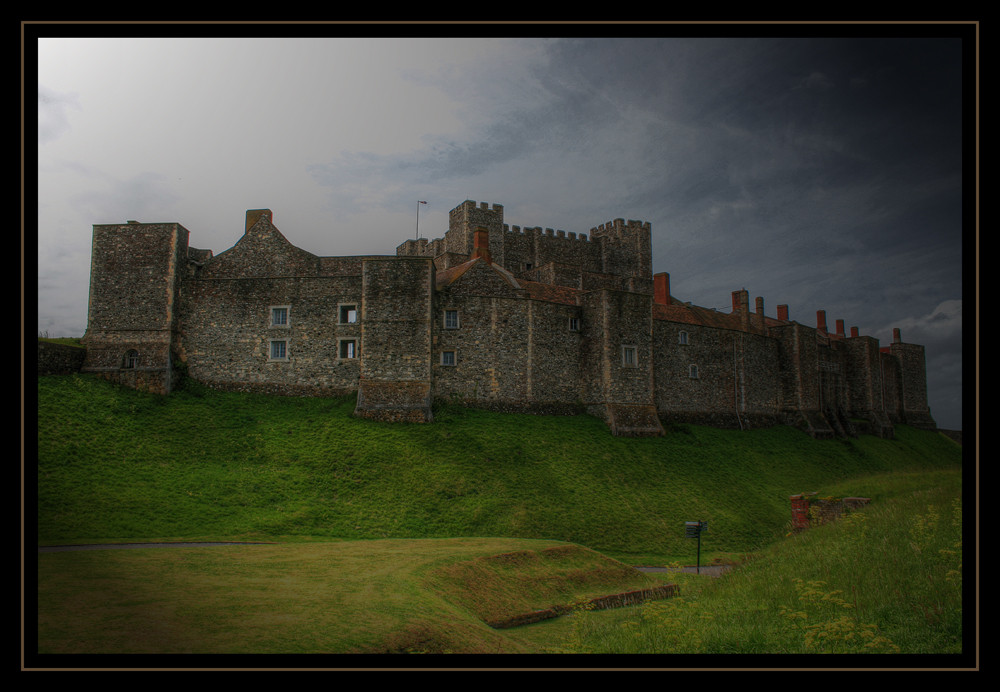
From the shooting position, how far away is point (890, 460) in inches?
1839

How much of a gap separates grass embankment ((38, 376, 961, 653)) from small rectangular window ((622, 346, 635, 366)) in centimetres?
503

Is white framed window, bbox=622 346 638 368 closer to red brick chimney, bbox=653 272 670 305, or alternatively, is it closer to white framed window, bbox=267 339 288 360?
red brick chimney, bbox=653 272 670 305

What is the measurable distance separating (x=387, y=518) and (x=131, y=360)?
58.1ft

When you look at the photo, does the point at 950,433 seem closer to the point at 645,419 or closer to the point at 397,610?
the point at 645,419

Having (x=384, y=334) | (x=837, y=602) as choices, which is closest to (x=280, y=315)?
(x=384, y=334)

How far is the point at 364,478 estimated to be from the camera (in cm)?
2608

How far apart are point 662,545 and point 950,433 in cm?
5487

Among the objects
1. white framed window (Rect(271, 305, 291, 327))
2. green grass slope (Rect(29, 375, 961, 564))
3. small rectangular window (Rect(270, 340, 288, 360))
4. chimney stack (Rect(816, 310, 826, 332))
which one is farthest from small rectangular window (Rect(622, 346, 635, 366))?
chimney stack (Rect(816, 310, 826, 332))

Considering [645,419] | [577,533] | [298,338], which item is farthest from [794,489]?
[298,338]

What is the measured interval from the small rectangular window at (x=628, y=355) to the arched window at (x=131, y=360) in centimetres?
2648

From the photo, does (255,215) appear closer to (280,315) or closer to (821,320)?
(280,315)

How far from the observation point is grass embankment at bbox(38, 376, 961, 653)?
33.2 ft
